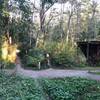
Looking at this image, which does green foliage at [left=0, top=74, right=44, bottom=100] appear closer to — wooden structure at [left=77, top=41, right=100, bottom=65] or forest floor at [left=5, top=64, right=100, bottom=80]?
forest floor at [left=5, top=64, right=100, bottom=80]

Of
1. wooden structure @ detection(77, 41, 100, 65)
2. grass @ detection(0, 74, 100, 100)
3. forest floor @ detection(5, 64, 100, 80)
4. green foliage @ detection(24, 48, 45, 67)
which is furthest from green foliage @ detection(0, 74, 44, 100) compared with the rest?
wooden structure @ detection(77, 41, 100, 65)

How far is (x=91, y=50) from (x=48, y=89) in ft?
38.5

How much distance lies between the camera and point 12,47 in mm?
21391

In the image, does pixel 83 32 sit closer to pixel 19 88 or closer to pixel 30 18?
pixel 30 18

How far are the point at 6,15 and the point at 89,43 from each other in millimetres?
7610

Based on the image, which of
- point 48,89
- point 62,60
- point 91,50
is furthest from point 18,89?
point 91,50

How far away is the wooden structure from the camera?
75.6ft

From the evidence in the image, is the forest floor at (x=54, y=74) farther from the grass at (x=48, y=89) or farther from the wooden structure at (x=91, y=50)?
the wooden structure at (x=91, y=50)

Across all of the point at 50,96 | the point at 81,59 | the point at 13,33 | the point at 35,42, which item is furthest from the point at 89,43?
the point at 50,96

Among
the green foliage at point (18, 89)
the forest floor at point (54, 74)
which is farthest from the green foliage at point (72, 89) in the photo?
the forest floor at point (54, 74)

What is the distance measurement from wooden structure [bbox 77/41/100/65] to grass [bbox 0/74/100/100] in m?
8.47

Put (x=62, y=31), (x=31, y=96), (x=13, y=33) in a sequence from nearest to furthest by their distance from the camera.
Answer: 1. (x=31, y=96)
2. (x=13, y=33)
3. (x=62, y=31)

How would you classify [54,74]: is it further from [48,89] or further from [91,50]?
[91,50]

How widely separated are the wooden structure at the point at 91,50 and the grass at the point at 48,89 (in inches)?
333
